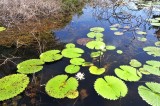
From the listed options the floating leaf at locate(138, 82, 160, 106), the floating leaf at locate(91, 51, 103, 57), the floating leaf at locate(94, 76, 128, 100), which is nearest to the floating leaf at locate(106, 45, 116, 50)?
the floating leaf at locate(91, 51, 103, 57)

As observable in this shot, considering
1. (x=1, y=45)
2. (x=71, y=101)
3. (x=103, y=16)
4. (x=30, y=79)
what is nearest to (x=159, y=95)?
(x=71, y=101)

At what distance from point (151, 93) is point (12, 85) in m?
1.66

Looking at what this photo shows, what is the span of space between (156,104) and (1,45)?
2.70 m

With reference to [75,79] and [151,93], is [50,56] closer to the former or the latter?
[75,79]

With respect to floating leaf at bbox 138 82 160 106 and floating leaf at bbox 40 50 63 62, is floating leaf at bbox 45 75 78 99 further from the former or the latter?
floating leaf at bbox 138 82 160 106

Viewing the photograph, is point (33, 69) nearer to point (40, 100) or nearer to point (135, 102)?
point (40, 100)

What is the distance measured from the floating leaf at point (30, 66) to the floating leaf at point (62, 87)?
35 cm

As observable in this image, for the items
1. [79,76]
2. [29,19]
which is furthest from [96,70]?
[29,19]

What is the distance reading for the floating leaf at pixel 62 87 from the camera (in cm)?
247

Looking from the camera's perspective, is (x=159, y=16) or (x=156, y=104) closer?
(x=156, y=104)

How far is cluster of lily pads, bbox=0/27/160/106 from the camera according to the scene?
2.48m

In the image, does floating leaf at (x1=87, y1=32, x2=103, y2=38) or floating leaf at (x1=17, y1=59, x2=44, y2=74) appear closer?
floating leaf at (x1=17, y1=59, x2=44, y2=74)

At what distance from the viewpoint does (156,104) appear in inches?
91.9

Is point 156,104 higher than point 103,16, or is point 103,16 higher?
point 103,16
